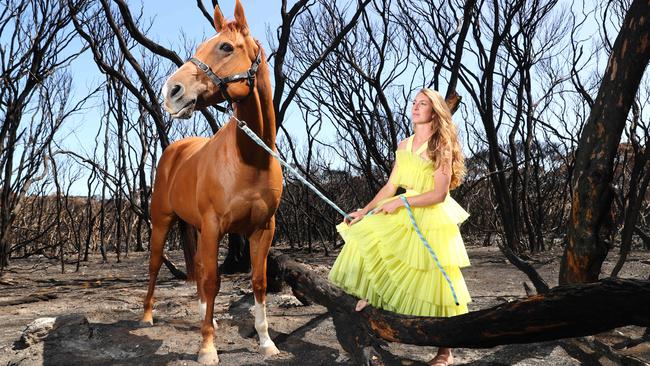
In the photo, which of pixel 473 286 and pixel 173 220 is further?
pixel 473 286

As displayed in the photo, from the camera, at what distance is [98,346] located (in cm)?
351

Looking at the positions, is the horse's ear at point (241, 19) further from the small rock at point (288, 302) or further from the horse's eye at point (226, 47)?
the small rock at point (288, 302)

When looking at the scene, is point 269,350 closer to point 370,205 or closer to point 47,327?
point 370,205

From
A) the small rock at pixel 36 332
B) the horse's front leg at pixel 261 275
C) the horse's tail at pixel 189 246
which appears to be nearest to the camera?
the horse's front leg at pixel 261 275

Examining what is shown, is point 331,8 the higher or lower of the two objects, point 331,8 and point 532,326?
the higher

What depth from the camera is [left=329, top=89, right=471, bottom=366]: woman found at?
2596 mm

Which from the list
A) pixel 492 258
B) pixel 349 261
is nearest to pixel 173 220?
pixel 349 261

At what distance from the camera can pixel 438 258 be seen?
261cm

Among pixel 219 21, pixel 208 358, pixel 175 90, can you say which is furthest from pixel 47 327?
Result: pixel 219 21

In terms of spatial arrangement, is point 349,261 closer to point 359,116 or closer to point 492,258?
point 492,258

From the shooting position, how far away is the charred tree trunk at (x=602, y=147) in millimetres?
2684

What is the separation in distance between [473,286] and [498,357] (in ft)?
10.4

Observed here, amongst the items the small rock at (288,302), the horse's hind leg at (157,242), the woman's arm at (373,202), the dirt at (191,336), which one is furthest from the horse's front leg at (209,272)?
the small rock at (288,302)

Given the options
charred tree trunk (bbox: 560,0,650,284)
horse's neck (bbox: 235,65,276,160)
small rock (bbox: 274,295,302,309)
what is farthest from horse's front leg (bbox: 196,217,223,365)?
charred tree trunk (bbox: 560,0,650,284)
